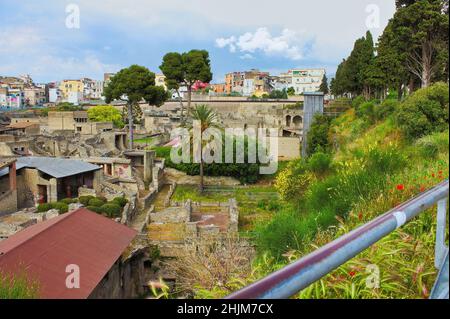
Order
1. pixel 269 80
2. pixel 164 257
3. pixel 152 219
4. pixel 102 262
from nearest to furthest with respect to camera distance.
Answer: pixel 102 262 → pixel 164 257 → pixel 152 219 → pixel 269 80

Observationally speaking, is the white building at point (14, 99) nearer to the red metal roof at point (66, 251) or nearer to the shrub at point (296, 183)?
the red metal roof at point (66, 251)

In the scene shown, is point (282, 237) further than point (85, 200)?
No

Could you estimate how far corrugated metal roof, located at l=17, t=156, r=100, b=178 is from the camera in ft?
74.8

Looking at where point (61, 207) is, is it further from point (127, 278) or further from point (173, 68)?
point (173, 68)

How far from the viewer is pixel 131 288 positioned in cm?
1379

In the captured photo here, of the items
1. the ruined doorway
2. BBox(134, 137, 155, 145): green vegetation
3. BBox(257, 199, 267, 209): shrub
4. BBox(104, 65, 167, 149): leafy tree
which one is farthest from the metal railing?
BBox(134, 137, 155, 145): green vegetation

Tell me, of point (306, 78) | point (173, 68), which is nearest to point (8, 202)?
point (173, 68)

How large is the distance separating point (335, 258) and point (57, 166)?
24575 millimetres

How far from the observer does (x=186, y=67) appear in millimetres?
43219

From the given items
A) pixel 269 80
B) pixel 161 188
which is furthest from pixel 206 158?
pixel 269 80

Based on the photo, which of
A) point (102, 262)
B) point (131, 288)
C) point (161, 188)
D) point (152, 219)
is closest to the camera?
point (102, 262)

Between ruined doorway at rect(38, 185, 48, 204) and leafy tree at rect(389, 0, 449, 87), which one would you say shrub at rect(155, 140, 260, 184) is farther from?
leafy tree at rect(389, 0, 449, 87)
